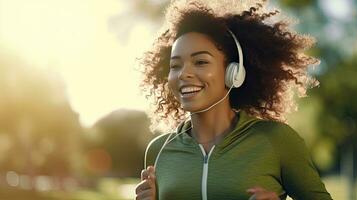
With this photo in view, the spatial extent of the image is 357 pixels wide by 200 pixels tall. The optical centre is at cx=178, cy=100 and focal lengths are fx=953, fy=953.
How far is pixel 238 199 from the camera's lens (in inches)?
147

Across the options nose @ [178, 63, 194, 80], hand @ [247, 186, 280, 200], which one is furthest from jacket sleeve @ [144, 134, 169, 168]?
hand @ [247, 186, 280, 200]

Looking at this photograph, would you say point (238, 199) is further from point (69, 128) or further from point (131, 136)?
point (131, 136)

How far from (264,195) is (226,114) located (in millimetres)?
574

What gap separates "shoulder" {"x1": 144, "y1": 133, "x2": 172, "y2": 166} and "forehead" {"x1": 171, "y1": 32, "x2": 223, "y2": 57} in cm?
46

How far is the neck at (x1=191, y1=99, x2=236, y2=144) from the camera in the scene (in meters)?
3.99

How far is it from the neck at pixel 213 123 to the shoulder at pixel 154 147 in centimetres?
22

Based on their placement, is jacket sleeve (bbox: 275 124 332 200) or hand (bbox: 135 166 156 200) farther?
hand (bbox: 135 166 156 200)

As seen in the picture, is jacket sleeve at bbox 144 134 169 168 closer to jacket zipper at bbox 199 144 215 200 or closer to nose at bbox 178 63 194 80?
jacket zipper at bbox 199 144 215 200

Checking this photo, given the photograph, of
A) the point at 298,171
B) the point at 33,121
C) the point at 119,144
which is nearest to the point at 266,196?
the point at 298,171

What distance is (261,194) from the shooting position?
3.56 metres

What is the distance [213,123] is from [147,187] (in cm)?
39

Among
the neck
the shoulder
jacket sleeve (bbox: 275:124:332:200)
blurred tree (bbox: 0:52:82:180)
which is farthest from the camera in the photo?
blurred tree (bbox: 0:52:82:180)

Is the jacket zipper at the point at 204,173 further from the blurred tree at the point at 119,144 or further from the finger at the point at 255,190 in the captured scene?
the blurred tree at the point at 119,144

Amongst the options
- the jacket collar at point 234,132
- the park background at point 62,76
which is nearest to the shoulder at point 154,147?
the jacket collar at point 234,132
